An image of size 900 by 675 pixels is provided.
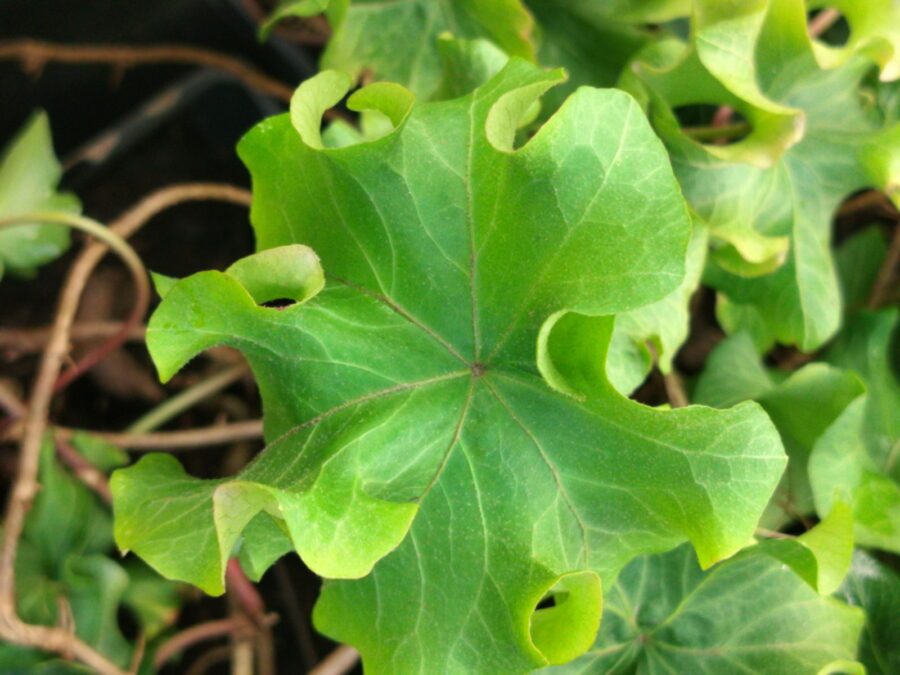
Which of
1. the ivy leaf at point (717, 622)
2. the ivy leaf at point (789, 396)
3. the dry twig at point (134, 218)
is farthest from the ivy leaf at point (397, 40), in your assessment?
the ivy leaf at point (717, 622)

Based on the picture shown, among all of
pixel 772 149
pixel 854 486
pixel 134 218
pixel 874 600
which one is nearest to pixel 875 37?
pixel 772 149

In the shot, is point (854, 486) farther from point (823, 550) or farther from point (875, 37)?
point (875, 37)

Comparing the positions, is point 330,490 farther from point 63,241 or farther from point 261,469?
point 63,241

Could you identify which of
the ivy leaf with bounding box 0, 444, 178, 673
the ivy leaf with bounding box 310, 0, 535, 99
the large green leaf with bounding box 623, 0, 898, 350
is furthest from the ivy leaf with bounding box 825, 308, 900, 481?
the ivy leaf with bounding box 0, 444, 178, 673

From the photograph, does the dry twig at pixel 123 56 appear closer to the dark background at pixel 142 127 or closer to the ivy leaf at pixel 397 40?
the dark background at pixel 142 127

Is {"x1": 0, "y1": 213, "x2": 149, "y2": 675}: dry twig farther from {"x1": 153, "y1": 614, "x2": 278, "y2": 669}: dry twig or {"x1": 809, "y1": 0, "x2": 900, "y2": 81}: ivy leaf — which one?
{"x1": 809, "y1": 0, "x2": 900, "y2": 81}: ivy leaf
